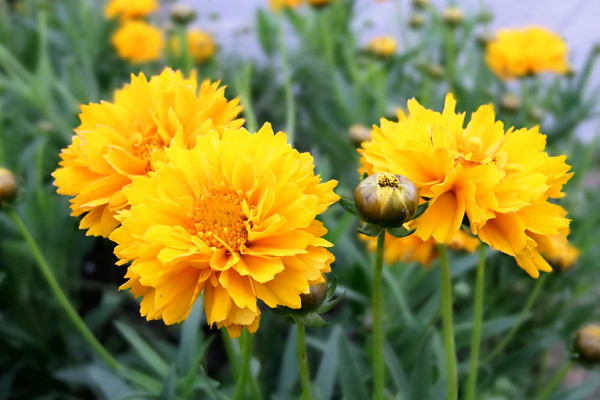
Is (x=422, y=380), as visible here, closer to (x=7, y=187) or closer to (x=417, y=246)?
(x=417, y=246)

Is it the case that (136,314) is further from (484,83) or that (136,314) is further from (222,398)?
(484,83)

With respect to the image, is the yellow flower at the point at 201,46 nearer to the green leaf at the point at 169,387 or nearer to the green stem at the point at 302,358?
the green leaf at the point at 169,387

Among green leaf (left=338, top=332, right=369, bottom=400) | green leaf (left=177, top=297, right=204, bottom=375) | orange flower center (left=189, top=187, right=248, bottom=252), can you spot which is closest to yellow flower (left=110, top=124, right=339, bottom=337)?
orange flower center (left=189, top=187, right=248, bottom=252)

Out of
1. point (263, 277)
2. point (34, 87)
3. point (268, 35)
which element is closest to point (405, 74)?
point (268, 35)

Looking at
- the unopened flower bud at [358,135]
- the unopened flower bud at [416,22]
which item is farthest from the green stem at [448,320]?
the unopened flower bud at [416,22]

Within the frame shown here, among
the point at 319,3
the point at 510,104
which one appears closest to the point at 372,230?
the point at 510,104

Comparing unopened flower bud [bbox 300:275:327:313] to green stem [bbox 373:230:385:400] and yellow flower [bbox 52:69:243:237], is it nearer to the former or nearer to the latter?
green stem [bbox 373:230:385:400]
